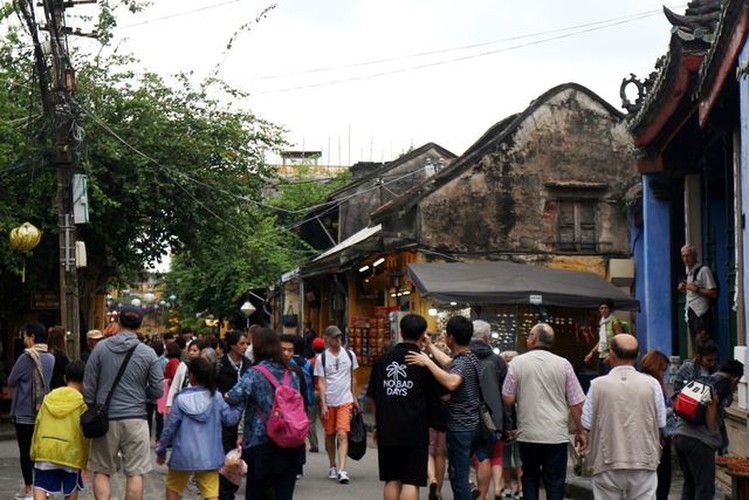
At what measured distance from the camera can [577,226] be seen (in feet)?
83.4

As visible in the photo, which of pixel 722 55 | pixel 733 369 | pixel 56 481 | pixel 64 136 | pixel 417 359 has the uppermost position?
pixel 64 136

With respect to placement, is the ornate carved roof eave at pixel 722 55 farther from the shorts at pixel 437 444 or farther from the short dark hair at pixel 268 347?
the short dark hair at pixel 268 347

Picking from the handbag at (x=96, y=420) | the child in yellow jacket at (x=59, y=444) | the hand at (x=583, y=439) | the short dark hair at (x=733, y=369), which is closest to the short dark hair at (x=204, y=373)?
the handbag at (x=96, y=420)

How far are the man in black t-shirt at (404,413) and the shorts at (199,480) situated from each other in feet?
4.99

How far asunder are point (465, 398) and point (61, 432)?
11.5 feet

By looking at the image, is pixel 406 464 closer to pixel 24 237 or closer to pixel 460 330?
pixel 460 330

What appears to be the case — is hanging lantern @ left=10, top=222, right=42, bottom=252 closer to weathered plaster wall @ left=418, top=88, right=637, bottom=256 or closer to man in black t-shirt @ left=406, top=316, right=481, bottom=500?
weathered plaster wall @ left=418, top=88, right=637, bottom=256

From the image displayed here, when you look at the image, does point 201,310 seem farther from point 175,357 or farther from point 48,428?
point 48,428

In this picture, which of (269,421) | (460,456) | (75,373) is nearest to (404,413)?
(269,421)

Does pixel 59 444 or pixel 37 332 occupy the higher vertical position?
pixel 37 332

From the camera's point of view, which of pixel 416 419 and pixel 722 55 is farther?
pixel 722 55

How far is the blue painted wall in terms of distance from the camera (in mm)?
18297

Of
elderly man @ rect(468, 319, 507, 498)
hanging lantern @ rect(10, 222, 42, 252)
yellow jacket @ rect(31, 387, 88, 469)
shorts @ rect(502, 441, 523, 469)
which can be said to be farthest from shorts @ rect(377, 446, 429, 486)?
hanging lantern @ rect(10, 222, 42, 252)

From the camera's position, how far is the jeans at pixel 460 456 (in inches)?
404
